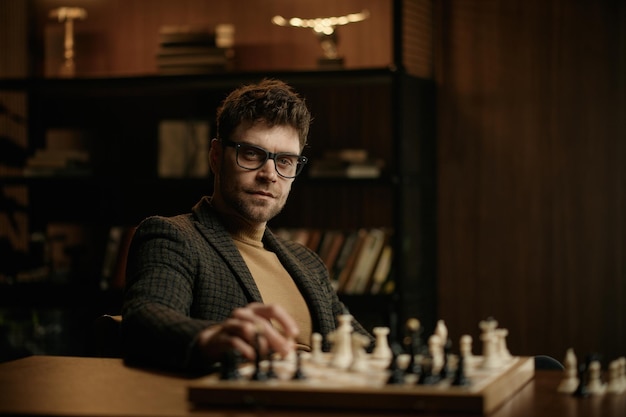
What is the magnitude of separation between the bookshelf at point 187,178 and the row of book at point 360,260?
83 millimetres

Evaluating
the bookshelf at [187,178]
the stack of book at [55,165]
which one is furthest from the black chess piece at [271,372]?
the stack of book at [55,165]

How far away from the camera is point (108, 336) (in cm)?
220

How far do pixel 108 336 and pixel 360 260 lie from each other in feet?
7.13

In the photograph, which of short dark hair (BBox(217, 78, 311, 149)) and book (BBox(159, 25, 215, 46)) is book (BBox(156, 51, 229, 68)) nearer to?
book (BBox(159, 25, 215, 46))

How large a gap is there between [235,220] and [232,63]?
2.40 m

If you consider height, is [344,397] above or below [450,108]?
below

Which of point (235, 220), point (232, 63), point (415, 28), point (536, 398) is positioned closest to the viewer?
point (536, 398)

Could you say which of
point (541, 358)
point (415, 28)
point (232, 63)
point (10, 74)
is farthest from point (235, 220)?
point (10, 74)

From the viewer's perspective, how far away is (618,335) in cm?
433

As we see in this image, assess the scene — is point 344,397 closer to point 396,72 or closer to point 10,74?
point 396,72

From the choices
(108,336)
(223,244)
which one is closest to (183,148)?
(223,244)

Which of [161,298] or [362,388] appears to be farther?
[161,298]

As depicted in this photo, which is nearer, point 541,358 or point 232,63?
point 541,358

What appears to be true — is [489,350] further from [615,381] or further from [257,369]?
[257,369]
